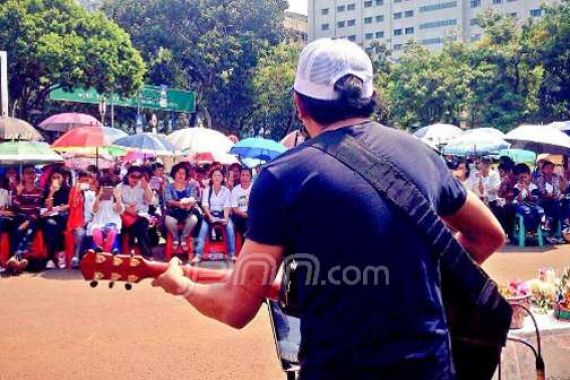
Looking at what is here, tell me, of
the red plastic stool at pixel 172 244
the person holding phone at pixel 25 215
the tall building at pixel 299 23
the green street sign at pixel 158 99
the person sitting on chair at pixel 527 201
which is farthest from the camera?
the tall building at pixel 299 23

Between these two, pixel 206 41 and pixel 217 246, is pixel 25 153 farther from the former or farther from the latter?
pixel 206 41

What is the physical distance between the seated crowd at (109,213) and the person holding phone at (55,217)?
0.01 meters

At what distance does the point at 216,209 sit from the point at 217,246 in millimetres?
542

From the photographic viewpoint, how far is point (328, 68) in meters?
1.70

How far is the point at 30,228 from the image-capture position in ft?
28.5

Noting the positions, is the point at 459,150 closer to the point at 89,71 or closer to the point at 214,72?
the point at 89,71

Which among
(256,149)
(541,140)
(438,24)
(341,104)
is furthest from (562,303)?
(438,24)

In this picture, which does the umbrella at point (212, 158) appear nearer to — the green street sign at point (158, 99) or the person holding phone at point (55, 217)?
the person holding phone at point (55, 217)

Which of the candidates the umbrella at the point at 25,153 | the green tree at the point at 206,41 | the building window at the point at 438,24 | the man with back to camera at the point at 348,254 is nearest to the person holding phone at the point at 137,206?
the umbrella at the point at 25,153

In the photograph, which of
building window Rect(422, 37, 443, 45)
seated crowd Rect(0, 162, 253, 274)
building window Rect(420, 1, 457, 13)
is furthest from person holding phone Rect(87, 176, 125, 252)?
building window Rect(422, 37, 443, 45)

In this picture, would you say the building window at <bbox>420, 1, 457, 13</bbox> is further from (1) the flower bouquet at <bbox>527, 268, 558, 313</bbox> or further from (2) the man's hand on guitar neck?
(2) the man's hand on guitar neck

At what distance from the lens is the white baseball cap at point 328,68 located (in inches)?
67.0

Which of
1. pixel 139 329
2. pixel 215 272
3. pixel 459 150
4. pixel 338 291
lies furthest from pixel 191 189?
pixel 338 291

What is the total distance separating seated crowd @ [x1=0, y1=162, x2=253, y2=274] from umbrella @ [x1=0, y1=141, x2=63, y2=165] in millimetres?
158
